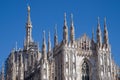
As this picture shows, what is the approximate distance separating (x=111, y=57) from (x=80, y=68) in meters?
7.29

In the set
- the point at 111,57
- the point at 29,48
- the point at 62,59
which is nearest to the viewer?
the point at 62,59

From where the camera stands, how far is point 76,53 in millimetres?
79438

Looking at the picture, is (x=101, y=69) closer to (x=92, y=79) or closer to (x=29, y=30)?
(x=92, y=79)

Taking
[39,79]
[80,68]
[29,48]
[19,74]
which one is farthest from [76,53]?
[29,48]

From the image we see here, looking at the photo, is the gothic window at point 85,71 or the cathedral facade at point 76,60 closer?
the cathedral facade at point 76,60

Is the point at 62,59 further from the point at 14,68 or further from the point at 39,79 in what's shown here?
the point at 14,68

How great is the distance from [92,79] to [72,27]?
35.2 feet

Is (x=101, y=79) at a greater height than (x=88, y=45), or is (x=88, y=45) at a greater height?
(x=88, y=45)

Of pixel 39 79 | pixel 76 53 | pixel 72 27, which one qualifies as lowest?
pixel 39 79

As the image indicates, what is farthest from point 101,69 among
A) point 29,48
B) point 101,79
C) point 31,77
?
point 29,48

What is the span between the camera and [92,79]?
80250 millimetres

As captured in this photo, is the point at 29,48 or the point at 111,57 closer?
the point at 111,57

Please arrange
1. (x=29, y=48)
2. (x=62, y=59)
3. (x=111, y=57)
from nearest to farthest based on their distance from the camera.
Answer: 1. (x=62, y=59)
2. (x=111, y=57)
3. (x=29, y=48)

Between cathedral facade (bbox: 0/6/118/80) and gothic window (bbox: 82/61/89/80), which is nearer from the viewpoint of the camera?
cathedral facade (bbox: 0/6/118/80)
